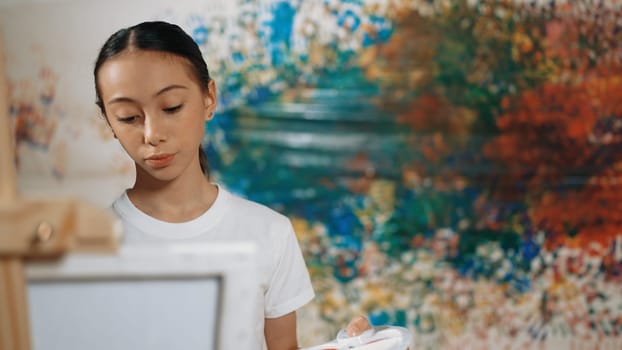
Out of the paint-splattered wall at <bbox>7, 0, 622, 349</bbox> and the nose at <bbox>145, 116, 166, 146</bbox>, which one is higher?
the nose at <bbox>145, 116, 166, 146</bbox>

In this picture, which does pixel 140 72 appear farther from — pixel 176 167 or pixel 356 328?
pixel 356 328

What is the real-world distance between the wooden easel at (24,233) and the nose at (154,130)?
413 millimetres

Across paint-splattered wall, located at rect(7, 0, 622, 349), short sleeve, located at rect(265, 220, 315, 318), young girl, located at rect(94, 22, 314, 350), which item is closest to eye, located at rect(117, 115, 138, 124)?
young girl, located at rect(94, 22, 314, 350)

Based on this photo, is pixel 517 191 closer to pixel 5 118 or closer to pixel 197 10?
pixel 197 10

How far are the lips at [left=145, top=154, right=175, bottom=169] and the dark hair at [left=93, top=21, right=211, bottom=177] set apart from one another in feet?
0.40

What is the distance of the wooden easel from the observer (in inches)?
29.0

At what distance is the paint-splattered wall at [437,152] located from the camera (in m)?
2.98

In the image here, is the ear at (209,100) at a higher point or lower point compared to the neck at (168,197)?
higher

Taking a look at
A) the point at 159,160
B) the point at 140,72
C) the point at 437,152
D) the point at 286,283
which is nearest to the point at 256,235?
the point at 286,283

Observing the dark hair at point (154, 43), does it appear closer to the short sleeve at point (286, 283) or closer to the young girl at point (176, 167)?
the young girl at point (176, 167)

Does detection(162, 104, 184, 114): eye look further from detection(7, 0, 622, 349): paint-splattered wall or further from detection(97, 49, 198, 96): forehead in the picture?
detection(7, 0, 622, 349): paint-splattered wall

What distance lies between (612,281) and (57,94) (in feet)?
7.37

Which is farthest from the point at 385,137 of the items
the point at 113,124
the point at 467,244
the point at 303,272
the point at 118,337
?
the point at 118,337

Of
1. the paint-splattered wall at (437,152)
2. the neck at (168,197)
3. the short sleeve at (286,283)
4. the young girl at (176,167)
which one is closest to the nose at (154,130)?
the young girl at (176,167)
